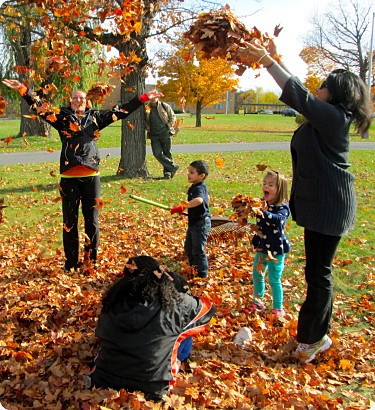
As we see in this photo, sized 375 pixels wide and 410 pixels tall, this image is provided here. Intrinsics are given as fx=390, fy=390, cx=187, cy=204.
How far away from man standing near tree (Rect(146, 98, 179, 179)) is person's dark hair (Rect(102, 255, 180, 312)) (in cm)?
791

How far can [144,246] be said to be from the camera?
19.1 ft

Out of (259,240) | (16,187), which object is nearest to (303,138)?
(259,240)

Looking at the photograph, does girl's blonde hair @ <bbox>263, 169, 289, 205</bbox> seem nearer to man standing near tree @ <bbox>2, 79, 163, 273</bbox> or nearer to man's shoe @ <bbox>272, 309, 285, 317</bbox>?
man's shoe @ <bbox>272, 309, 285, 317</bbox>

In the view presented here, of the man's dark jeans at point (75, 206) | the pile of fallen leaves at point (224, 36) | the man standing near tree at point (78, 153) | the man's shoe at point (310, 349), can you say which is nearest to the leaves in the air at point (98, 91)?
the man standing near tree at point (78, 153)

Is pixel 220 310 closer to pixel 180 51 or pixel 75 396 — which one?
pixel 75 396

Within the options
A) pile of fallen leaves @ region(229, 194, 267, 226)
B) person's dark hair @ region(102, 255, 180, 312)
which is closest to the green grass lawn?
pile of fallen leaves @ region(229, 194, 267, 226)

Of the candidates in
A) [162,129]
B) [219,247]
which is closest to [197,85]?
[162,129]

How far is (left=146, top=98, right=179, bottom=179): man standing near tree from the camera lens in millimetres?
10173

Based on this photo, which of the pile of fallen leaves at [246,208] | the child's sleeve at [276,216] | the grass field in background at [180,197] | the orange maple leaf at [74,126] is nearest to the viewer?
the pile of fallen leaves at [246,208]

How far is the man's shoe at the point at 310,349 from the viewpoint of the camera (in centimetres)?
307

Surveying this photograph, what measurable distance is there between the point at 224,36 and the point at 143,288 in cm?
206

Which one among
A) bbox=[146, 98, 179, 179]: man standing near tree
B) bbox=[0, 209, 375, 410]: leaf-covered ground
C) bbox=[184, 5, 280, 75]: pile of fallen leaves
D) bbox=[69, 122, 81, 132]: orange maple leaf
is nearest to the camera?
bbox=[0, 209, 375, 410]: leaf-covered ground

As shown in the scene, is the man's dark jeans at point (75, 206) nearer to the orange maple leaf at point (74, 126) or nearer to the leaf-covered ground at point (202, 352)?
the leaf-covered ground at point (202, 352)

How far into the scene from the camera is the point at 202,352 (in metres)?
3.23
